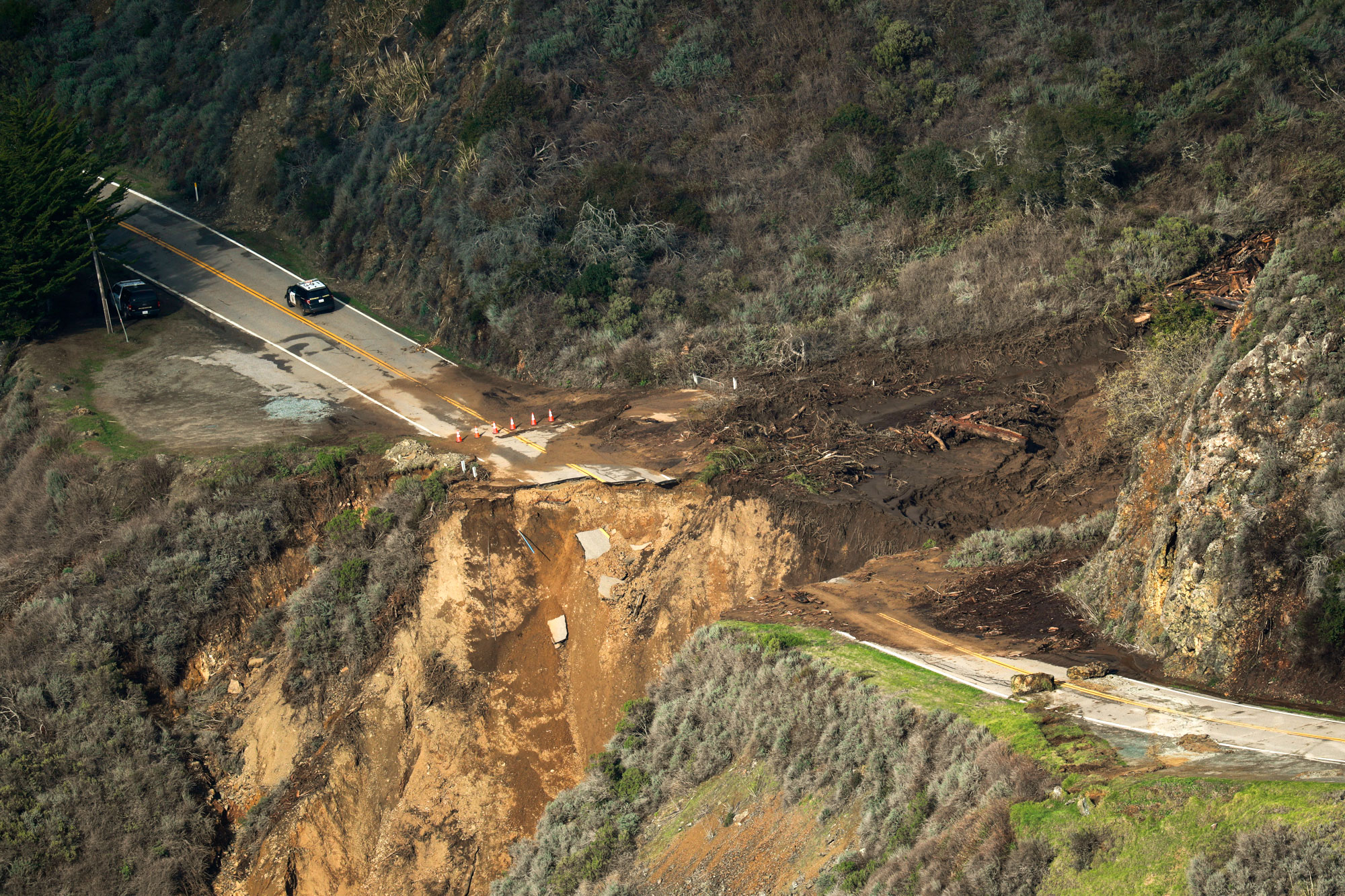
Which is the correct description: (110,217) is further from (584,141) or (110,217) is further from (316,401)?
(584,141)

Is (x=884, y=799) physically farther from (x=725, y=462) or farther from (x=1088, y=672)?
(x=725, y=462)

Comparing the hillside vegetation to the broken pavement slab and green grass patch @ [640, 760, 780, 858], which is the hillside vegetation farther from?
green grass patch @ [640, 760, 780, 858]

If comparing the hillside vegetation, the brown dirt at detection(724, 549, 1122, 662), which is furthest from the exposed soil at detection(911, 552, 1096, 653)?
the hillside vegetation

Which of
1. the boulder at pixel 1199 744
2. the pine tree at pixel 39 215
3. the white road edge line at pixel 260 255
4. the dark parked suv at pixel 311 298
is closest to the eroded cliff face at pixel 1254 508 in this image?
the boulder at pixel 1199 744

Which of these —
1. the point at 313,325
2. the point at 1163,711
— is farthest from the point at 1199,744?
the point at 313,325

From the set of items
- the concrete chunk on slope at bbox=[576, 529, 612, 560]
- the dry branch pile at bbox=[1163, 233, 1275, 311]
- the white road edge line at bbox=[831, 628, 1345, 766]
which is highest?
the dry branch pile at bbox=[1163, 233, 1275, 311]

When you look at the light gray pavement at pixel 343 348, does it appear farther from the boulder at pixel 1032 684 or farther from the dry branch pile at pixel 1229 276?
the dry branch pile at pixel 1229 276
